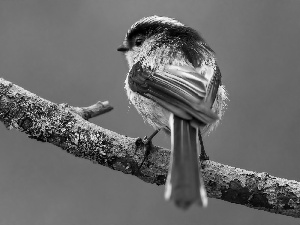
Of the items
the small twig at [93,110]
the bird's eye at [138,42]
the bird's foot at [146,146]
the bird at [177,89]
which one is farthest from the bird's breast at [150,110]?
the bird's eye at [138,42]

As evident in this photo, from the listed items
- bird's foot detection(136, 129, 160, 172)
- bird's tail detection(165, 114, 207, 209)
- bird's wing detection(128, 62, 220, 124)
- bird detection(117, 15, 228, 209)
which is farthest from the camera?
bird's foot detection(136, 129, 160, 172)

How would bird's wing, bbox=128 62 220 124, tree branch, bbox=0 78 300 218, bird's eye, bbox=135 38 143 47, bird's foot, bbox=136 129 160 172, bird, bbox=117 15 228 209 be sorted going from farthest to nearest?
1. bird's eye, bbox=135 38 143 47
2. bird's foot, bbox=136 129 160 172
3. tree branch, bbox=0 78 300 218
4. bird's wing, bbox=128 62 220 124
5. bird, bbox=117 15 228 209

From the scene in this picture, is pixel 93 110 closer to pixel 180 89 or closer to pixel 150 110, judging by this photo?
pixel 150 110

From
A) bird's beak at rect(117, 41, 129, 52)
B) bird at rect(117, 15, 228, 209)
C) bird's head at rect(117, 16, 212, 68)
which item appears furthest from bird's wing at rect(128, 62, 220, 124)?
bird's beak at rect(117, 41, 129, 52)

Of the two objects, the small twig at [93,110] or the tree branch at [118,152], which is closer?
the tree branch at [118,152]

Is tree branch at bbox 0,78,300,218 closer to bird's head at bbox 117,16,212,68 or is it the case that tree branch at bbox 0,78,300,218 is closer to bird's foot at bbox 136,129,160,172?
bird's foot at bbox 136,129,160,172

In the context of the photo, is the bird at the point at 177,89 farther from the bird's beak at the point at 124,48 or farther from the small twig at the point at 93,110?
the small twig at the point at 93,110

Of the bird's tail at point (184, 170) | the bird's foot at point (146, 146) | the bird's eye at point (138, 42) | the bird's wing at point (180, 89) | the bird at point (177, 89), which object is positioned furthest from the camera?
the bird's eye at point (138, 42)
